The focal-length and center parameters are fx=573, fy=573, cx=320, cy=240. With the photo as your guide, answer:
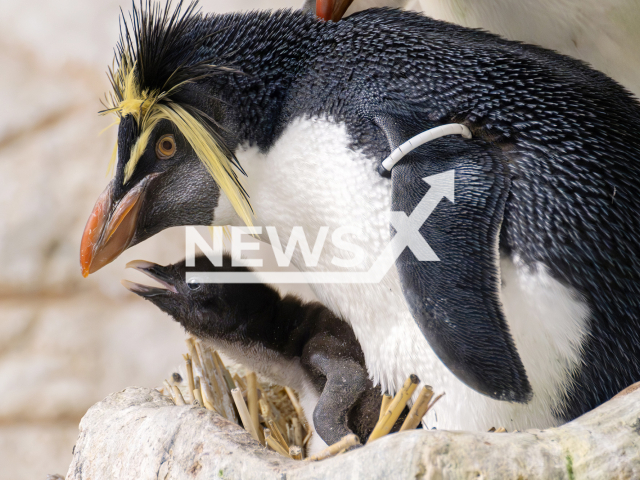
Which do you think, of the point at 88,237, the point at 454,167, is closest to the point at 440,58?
the point at 454,167

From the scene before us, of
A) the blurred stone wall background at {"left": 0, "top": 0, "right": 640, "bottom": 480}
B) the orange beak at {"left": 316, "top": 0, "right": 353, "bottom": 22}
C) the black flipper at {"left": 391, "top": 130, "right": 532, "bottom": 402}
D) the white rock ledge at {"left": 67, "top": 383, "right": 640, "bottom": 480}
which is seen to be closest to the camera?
the white rock ledge at {"left": 67, "top": 383, "right": 640, "bottom": 480}

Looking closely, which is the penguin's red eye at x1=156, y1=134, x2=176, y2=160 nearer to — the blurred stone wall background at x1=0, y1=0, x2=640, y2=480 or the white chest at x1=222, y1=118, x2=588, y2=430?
the white chest at x1=222, y1=118, x2=588, y2=430

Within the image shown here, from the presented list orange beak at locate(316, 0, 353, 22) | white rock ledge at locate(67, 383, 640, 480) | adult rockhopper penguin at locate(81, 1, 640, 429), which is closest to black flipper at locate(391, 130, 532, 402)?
adult rockhopper penguin at locate(81, 1, 640, 429)

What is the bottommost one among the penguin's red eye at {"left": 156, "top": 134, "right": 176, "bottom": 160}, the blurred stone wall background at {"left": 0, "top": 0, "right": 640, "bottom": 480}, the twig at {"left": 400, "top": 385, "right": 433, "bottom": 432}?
the blurred stone wall background at {"left": 0, "top": 0, "right": 640, "bottom": 480}

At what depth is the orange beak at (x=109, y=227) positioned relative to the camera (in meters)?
0.88

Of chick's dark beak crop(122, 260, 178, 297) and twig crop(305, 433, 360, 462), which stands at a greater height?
twig crop(305, 433, 360, 462)

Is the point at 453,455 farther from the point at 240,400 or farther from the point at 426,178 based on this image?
the point at 240,400

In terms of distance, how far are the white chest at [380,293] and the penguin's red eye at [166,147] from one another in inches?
4.5

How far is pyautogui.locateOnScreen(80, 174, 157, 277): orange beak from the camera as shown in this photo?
0.88 meters

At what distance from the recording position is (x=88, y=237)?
34.4 inches

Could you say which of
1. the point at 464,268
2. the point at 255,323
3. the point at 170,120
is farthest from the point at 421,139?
the point at 255,323

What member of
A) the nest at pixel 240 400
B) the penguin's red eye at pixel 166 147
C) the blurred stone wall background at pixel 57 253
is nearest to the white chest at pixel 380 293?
the penguin's red eye at pixel 166 147

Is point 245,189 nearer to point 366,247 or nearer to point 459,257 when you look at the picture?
point 366,247

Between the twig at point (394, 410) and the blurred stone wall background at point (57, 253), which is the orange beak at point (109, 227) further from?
the blurred stone wall background at point (57, 253)
